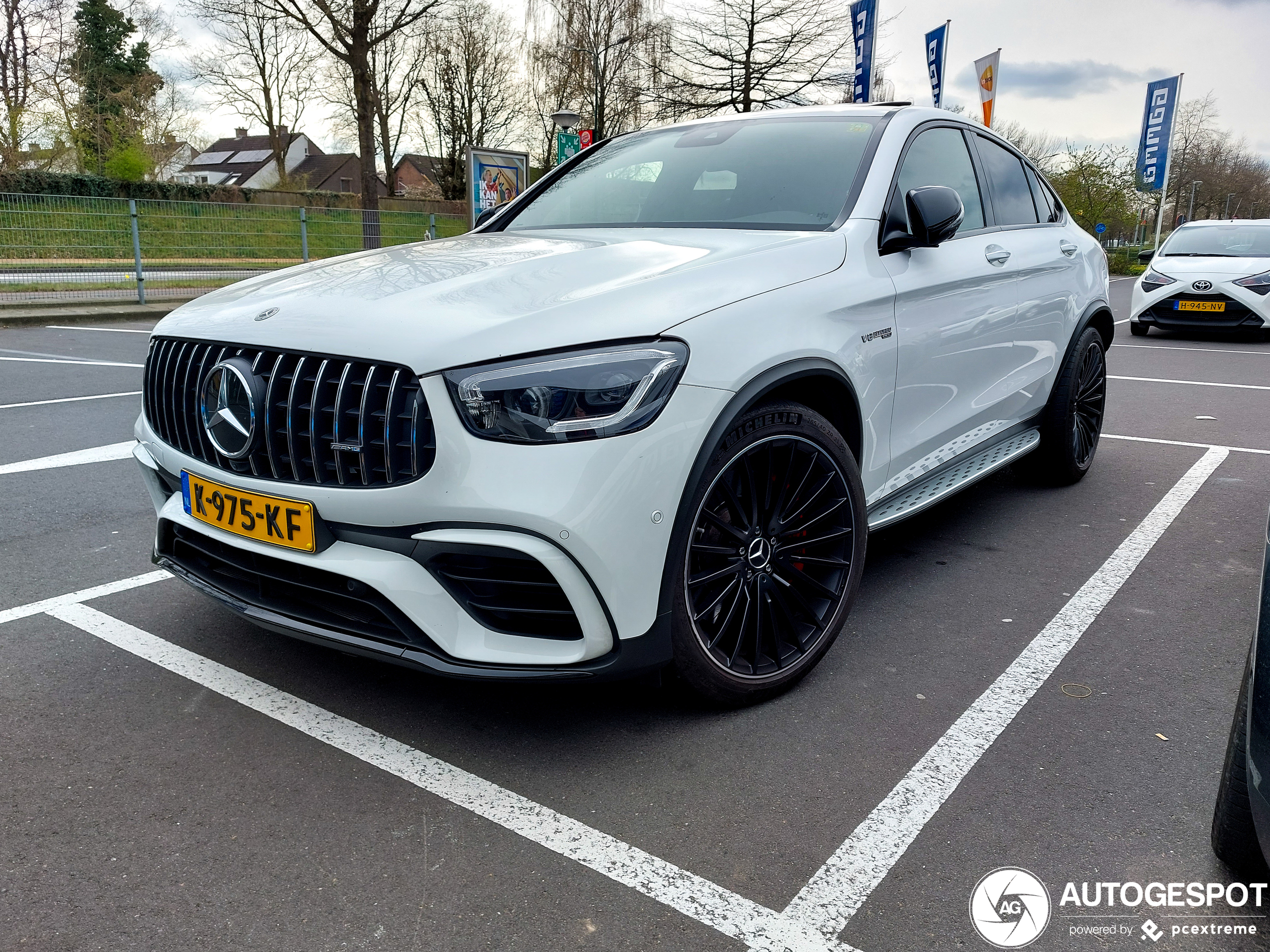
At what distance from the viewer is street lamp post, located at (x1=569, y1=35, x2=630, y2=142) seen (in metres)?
28.5

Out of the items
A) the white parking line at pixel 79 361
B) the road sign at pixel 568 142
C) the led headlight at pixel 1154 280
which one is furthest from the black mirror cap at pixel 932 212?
the road sign at pixel 568 142

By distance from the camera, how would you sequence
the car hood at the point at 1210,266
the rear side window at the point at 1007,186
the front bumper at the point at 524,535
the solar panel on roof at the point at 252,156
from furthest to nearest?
the solar panel on roof at the point at 252,156 → the car hood at the point at 1210,266 → the rear side window at the point at 1007,186 → the front bumper at the point at 524,535

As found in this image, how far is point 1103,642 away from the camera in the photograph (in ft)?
10.5

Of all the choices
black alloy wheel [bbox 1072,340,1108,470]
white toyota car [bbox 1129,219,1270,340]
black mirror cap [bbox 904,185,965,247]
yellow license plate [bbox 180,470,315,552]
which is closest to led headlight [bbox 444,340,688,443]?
yellow license plate [bbox 180,470,315,552]

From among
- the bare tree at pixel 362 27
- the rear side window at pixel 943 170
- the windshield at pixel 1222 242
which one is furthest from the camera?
the bare tree at pixel 362 27

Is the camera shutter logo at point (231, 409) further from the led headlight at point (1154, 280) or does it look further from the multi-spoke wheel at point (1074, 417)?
the led headlight at point (1154, 280)

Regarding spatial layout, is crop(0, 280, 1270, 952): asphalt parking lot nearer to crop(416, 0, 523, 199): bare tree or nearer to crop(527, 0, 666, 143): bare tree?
crop(527, 0, 666, 143): bare tree

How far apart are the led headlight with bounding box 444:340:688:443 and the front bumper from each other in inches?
1.1

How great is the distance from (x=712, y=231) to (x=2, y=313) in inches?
508

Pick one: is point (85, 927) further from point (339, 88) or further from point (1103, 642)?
point (339, 88)

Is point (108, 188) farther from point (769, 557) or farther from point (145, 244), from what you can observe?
point (769, 557)

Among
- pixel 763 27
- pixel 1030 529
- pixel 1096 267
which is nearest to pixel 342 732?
pixel 1030 529

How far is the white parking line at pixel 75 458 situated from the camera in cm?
506

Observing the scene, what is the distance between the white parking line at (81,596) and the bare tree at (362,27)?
21725mm
